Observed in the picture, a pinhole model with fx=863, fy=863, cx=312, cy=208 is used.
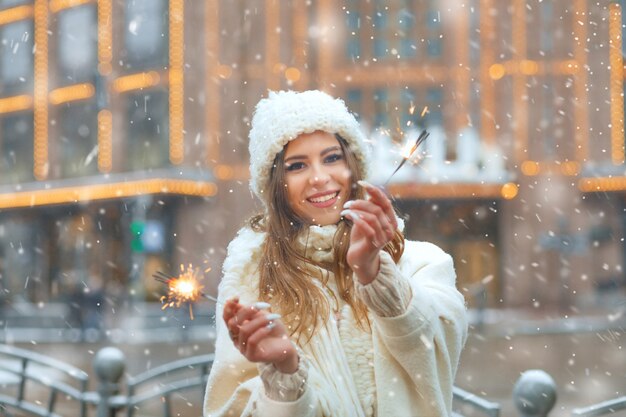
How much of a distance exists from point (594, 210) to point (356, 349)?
28843mm

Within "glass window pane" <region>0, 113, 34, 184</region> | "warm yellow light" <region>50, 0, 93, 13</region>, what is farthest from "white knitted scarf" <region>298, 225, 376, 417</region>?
"glass window pane" <region>0, 113, 34, 184</region>

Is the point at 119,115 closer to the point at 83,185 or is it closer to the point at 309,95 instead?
the point at 83,185

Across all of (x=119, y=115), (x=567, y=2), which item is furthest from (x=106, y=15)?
(x=567, y=2)

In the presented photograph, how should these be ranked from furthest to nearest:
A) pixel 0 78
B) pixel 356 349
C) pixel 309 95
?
pixel 0 78, pixel 309 95, pixel 356 349

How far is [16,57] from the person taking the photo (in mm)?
37000

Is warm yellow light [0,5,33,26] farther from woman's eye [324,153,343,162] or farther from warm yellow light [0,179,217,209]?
woman's eye [324,153,343,162]

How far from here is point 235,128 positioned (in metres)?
30.2

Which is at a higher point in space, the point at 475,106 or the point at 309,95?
the point at 475,106

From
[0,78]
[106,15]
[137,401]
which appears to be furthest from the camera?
[0,78]

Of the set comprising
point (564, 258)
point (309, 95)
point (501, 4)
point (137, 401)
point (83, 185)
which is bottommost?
point (137, 401)

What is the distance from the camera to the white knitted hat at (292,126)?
2.88 m

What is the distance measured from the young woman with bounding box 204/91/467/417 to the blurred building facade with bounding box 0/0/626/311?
25.8m

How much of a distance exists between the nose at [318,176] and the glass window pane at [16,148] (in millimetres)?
34126

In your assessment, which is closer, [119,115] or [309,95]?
[309,95]
